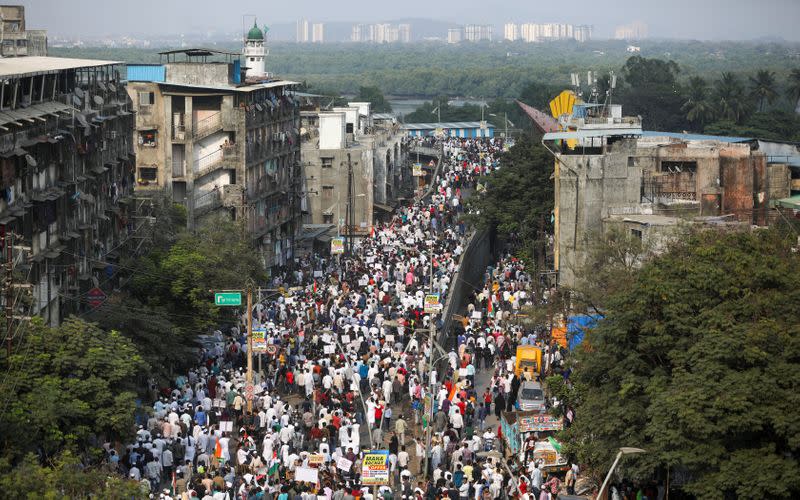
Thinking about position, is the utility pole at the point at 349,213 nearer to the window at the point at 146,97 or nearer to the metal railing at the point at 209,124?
the metal railing at the point at 209,124

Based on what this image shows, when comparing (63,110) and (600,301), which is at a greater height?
(63,110)

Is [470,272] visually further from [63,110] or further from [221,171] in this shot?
[63,110]

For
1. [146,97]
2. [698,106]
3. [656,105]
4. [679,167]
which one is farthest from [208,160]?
[656,105]

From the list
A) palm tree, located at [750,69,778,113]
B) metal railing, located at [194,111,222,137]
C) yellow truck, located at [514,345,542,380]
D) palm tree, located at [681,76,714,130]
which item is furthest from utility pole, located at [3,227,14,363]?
palm tree, located at [750,69,778,113]

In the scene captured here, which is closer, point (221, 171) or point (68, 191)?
point (68, 191)

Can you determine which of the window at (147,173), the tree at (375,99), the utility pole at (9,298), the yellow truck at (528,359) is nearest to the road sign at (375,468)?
the utility pole at (9,298)

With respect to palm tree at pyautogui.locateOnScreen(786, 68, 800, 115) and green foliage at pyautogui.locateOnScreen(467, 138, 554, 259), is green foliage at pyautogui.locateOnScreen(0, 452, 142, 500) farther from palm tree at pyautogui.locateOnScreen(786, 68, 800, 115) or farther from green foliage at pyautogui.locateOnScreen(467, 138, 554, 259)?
palm tree at pyautogui.locateOnScreen(786, 68, 800, 115)

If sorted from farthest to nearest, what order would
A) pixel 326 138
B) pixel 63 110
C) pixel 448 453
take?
pixel 326 138, pixel 63 110, pixel 448 453

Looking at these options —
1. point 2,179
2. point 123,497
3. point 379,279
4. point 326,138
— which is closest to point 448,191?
point 326,138
